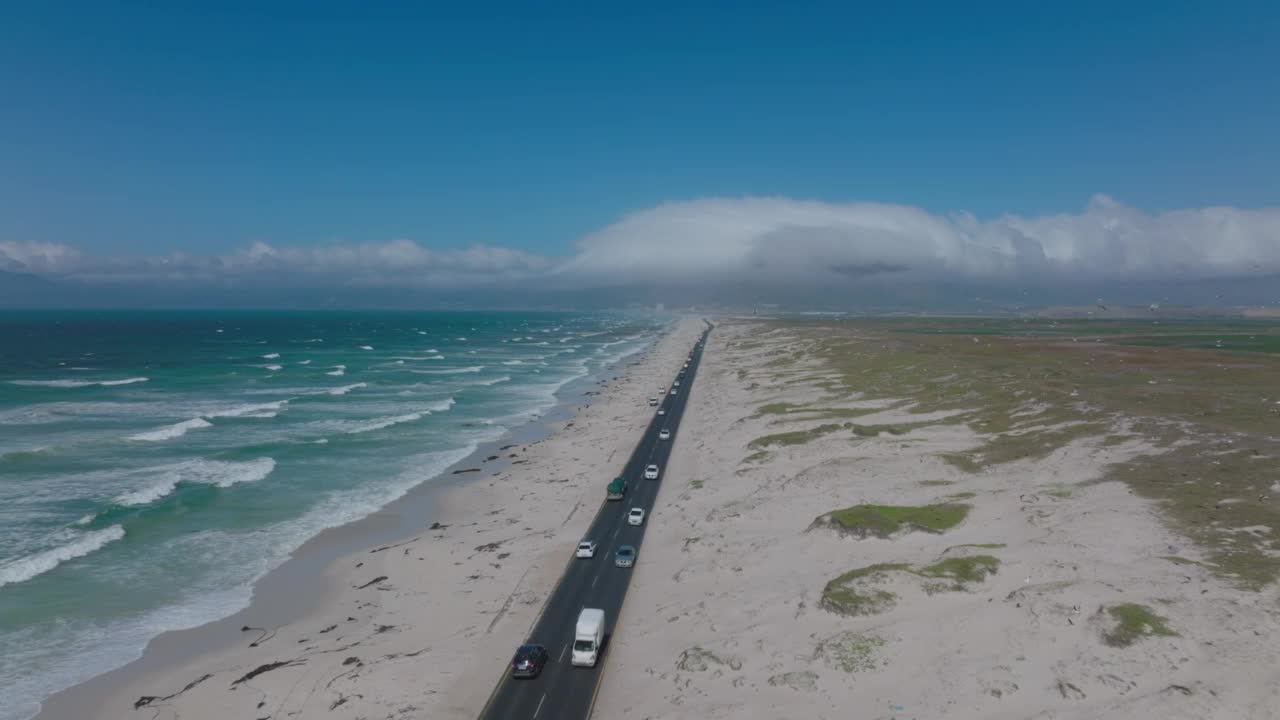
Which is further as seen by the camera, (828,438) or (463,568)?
(828,438)

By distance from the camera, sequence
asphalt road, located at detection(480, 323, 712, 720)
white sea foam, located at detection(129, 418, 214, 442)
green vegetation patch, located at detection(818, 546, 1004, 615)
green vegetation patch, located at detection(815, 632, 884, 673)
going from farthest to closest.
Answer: white sea foam, located at detection(129, 418, 214, 442), green vegetation patch, located at detection(818, 546, 1004, 615), green vegetation patch, located at detection(815, 632, 884, 673), asphalt road, located at detection(480, 323, 712, 720)

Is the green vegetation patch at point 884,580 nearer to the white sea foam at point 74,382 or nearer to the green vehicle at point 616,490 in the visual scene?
the green vehicle at point 616,490

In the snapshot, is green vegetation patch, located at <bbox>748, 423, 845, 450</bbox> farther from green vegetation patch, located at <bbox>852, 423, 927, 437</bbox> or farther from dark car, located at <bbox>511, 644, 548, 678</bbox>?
dark car, located at <bbox>511, 644, 548, 678</bbox>

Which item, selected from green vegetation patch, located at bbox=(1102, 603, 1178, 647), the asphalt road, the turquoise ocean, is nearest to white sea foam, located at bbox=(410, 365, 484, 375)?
the turquoise ocean

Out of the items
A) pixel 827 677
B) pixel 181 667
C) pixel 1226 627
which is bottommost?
pixel 181 667

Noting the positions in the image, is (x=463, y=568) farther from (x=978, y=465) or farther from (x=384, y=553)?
(x=978, y=465)

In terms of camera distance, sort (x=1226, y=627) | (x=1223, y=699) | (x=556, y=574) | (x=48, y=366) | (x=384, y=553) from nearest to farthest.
Result: (x=1223, y=699) < (x=1226, y=627) < (x=556, y=574) < (x=384, y=553) < (x=48, y=366)

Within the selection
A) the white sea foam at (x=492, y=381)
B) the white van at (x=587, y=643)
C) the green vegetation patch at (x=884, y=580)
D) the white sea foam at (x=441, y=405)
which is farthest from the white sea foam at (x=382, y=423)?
the green vegetation patch at (x=884, y=580)

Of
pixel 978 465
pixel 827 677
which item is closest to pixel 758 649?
pixel 827 677
